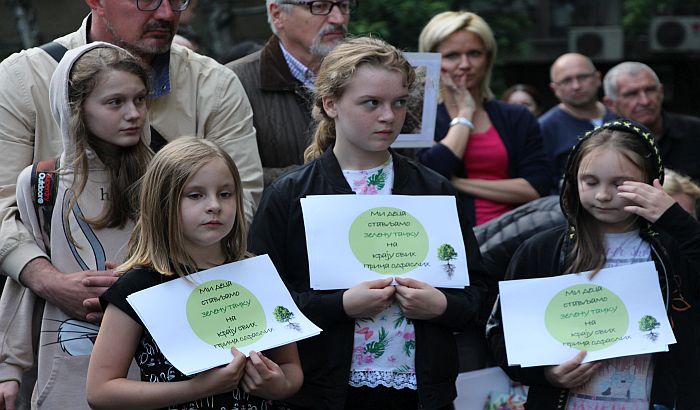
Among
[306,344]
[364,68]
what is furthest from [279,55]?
[306,344]

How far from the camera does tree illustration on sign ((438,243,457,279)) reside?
3559 millimetres

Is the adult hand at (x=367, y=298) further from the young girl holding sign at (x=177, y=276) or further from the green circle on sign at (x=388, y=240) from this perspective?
the young girl holding sign at (x=177, y=276)

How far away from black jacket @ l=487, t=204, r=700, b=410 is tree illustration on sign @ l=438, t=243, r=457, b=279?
14.6 inches

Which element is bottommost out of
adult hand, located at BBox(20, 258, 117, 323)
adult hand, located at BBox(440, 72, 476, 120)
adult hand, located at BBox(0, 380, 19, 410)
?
adult hand, located at BBox(0, 380, 19, 410)

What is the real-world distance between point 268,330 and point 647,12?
13149 millimetres

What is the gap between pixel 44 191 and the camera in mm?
3508

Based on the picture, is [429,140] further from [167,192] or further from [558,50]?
[558,50]

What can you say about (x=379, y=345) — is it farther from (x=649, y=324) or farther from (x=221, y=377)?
(x=649, y=324)

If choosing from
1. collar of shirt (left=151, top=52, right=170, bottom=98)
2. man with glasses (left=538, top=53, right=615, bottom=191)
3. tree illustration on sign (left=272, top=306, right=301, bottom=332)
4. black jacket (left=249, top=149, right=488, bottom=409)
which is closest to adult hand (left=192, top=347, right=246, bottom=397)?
tree illustration on sign (left=272, top=306, right=301, bottom=332)

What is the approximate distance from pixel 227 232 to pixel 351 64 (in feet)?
2.45

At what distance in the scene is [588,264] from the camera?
3750 mm

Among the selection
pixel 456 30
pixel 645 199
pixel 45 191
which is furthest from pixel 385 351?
pixel 456 30

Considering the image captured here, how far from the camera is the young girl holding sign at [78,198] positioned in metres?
3.48

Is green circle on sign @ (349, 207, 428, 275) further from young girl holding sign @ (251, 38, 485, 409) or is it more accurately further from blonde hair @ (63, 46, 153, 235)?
blonde hair @ (63, 46, 153, 235)
